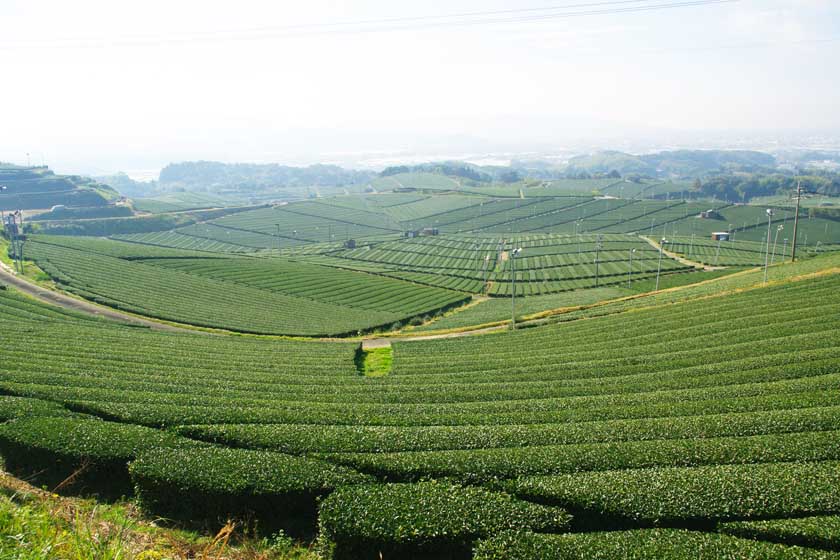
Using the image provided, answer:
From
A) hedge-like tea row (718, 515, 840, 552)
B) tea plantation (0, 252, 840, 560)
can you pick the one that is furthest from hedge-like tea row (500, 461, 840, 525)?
hedge-like tea row (718, 515, 840, 552)

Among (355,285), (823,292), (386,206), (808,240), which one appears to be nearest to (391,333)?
(355,285)

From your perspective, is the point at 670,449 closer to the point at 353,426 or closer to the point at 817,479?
the point at 817,479

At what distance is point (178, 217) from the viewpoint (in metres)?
163

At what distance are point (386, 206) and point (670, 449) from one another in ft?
606

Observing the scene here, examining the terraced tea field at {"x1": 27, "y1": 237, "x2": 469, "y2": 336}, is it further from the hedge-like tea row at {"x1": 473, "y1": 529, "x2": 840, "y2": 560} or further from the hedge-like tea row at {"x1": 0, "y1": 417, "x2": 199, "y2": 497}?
the hedge-like tea row at {"x1": 473, "y1": 529, "x2": 840, "y2": 560}

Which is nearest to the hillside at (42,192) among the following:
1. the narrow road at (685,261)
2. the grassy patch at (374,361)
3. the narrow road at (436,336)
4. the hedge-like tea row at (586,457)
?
the narrow road at (436,336)

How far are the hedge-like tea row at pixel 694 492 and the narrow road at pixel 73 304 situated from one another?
4251 cm

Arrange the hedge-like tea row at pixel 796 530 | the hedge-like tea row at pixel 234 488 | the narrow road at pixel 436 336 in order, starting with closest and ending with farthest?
the hedge-like tea row at pixel 796 530 → the hedge-like tea row at pixel 234 488 → the narrow road at pixel 436 336

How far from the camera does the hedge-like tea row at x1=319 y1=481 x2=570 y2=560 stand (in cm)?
1362

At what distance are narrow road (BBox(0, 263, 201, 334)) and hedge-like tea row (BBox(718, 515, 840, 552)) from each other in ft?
151

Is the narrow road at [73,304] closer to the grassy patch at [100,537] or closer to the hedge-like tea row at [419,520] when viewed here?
the grassy patch at [100,537]

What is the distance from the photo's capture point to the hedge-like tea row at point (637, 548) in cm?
1235

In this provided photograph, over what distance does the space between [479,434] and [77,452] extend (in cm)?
1271

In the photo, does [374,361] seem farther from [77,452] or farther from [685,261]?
[685,261]
